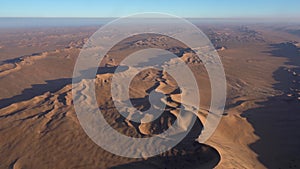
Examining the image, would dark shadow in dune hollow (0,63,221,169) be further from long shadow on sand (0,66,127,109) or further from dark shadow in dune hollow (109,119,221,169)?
long shadow on sand (0,66,127,109)

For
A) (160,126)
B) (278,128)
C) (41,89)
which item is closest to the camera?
(160,126)

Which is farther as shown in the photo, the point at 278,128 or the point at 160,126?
the point at 278,128

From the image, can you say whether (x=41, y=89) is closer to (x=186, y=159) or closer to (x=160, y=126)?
(x=160, y=126)

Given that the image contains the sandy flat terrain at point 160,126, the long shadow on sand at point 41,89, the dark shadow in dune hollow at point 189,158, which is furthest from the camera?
the long shadow on sand at point 41,89

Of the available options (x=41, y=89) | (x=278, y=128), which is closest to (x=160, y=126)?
(x=278, y=128)

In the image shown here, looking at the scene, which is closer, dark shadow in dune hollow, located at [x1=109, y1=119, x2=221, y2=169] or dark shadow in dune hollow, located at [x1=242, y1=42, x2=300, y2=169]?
dark shadow in dune hollow, located at [x1=109, y1=119, x2=221, y2=169]

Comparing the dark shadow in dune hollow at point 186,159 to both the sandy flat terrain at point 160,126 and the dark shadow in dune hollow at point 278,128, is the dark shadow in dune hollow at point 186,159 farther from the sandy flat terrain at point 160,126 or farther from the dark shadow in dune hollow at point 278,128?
the dark shadow in dune hollow at point 278,128

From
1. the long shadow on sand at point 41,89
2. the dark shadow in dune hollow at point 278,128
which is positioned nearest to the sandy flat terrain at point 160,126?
the dark shadow in dune hollow at point 278,128

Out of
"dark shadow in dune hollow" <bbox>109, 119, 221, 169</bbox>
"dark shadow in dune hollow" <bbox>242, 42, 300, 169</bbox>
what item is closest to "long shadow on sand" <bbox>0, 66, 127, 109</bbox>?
"dark shadow in dune hollow" <bbox>109, 119, 221, 169</bbox>

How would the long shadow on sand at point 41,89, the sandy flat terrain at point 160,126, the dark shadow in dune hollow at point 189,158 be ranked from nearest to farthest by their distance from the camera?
the dark shadow in dune hollow at point 189,158
the sandy flat terrain at point 160,126
the long shadow on sand at point 41,89
